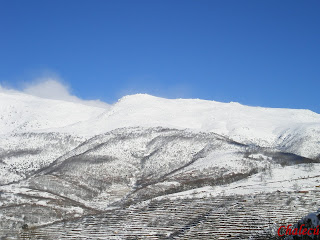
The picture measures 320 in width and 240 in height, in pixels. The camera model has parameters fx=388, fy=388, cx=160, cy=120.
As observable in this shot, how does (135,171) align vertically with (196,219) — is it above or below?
above

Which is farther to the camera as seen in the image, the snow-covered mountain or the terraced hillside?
the snow-covered mountain

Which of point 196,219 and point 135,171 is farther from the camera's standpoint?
point 135,171

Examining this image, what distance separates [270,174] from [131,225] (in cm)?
3841

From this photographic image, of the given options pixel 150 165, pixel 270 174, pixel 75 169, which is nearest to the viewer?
pixel 270 174

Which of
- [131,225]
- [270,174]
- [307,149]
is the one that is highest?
[307,149]

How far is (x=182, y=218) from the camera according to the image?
172ft

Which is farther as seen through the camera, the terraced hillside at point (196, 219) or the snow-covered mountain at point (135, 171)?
the snow-covered mountain at point (135, 171)

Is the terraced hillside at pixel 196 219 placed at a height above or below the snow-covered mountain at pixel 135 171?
below

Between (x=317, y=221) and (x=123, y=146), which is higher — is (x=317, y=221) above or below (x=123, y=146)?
below

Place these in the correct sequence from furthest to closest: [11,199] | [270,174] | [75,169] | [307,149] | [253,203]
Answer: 1. [307,149]
2. [75,169]
3. [11,199]
4. [270,174]
5. [253,203]

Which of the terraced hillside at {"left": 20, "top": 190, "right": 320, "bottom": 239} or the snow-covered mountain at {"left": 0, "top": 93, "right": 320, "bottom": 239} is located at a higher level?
the snow-covered mountain at {"left": 0, "top": 93, "right": 320, "bottom": 239}

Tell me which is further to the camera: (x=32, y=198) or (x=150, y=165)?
(x=150, y=165)

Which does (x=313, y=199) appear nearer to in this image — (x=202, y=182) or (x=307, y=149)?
(x=202, y=182)

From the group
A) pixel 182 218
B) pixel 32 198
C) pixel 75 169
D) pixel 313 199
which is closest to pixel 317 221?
pixel 313 199
